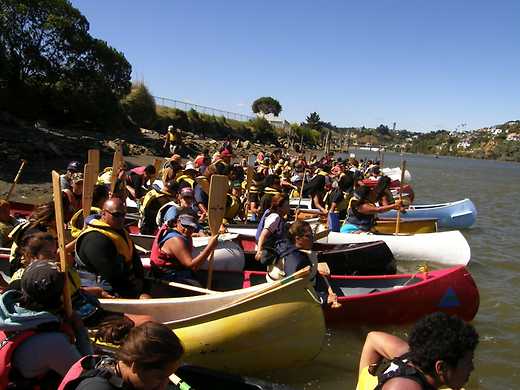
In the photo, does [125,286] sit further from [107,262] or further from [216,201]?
[216,201]

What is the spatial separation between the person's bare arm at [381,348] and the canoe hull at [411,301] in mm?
3177

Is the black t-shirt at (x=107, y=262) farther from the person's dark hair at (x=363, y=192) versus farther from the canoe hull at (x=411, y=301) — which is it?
the person's dark hair at (x=363, y=192)

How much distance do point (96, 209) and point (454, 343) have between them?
18.4 ft

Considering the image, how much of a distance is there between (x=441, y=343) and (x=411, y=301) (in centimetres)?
435

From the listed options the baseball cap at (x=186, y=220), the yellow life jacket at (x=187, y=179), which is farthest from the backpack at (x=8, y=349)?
the yellow life jacket at (x=187, y=179)

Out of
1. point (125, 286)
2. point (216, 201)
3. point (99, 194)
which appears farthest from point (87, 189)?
point (125, 286)

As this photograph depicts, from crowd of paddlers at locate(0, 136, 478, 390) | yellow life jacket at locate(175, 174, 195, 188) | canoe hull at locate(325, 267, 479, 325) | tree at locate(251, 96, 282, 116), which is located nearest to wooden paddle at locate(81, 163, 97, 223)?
crowd of paddlers at locate(0, 136, 478, 390)

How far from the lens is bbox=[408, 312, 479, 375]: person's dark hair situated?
238 centimetres

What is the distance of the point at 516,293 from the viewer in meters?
9.66

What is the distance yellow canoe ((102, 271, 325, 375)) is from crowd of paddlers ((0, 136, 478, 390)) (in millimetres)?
247

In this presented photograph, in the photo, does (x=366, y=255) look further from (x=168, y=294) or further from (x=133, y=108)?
(x=133, y=108)

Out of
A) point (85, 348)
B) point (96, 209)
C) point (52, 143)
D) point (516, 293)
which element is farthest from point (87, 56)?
point (85, 348)

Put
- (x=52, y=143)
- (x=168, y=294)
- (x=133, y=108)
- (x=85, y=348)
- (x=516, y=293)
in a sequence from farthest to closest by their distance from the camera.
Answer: (x=133, y=108)
(x=52, y=143)
(x=516, y=293)
(x=168, y=294)
(x=85, y=348)

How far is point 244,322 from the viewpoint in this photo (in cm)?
495
